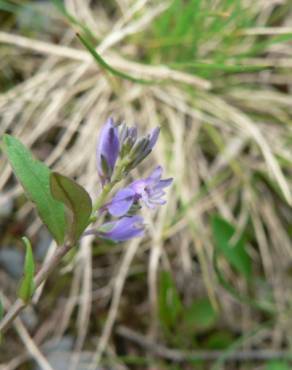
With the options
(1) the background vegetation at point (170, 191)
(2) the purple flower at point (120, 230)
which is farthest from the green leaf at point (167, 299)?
(2) the purple flower at point (120, 230)

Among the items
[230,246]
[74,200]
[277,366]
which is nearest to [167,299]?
[230,246]

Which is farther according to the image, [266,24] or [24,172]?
[266,24]

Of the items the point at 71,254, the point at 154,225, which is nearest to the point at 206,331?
the point at 154,225

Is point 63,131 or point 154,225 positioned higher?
point 63,131

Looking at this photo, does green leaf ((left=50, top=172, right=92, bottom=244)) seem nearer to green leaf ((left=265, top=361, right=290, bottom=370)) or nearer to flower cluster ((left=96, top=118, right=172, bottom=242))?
flower cluster ((left=96, top=118, right=172, bottom=242))

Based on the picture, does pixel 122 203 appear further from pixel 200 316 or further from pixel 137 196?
pixel 200 316

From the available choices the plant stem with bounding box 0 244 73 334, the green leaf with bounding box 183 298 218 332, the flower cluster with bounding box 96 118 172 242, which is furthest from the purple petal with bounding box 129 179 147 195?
the green leaf with bounding box 183 298 218 332

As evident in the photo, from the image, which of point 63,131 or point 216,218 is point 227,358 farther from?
point 63,131
